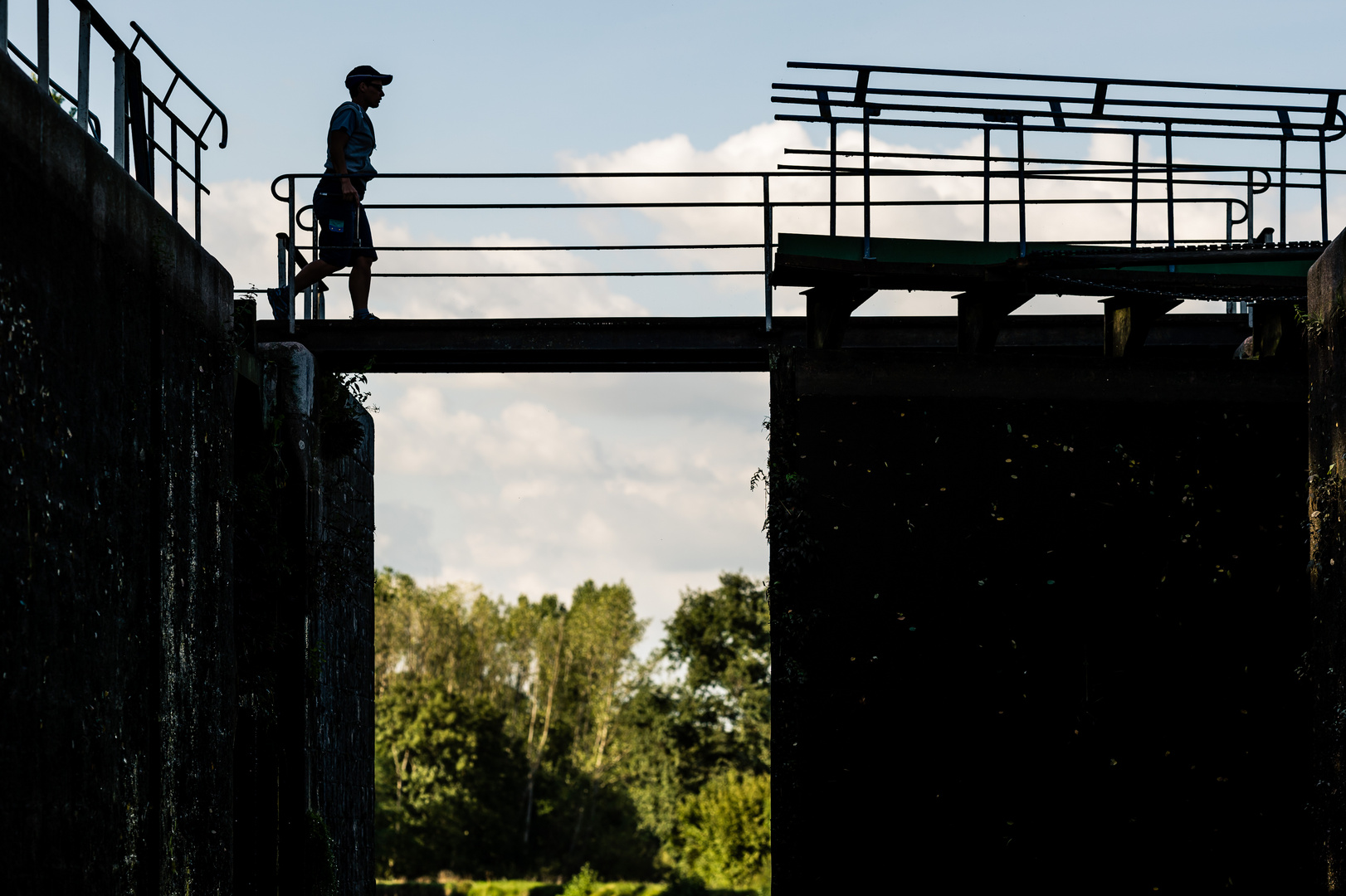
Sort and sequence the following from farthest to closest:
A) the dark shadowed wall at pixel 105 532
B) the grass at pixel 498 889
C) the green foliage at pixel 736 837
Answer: the green foliage at pixel 736 837 → the grass at pixel 498 889 → the dark shadowed wall at pixel 105 532

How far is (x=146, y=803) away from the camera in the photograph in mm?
7078

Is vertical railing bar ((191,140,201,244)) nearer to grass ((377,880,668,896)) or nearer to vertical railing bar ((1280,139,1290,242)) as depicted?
vertical railing bar ((1280,139,1290,242))

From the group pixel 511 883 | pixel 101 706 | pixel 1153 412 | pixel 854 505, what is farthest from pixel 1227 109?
pixel 511 883

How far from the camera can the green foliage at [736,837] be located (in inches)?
1433

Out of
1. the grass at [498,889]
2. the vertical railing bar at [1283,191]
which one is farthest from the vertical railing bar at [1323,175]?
the grass at [498,889]

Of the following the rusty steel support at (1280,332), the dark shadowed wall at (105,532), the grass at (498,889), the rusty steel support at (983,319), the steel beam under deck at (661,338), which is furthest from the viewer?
the grass at (498,889)

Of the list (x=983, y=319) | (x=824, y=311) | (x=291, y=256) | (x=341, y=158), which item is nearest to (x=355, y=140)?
(x=341, y=158)

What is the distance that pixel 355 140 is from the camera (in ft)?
36.7

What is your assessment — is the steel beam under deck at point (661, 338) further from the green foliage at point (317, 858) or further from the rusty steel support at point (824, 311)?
the green foliage at point (317, 858)

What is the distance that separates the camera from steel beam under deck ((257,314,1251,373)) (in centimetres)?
1059

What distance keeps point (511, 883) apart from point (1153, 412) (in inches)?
1278

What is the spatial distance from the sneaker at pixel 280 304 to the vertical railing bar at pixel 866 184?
4399mm

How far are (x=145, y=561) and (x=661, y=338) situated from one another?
14.9ft

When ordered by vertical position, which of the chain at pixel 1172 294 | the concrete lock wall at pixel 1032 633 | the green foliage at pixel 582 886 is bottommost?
the green foliage at pixel 582 886
